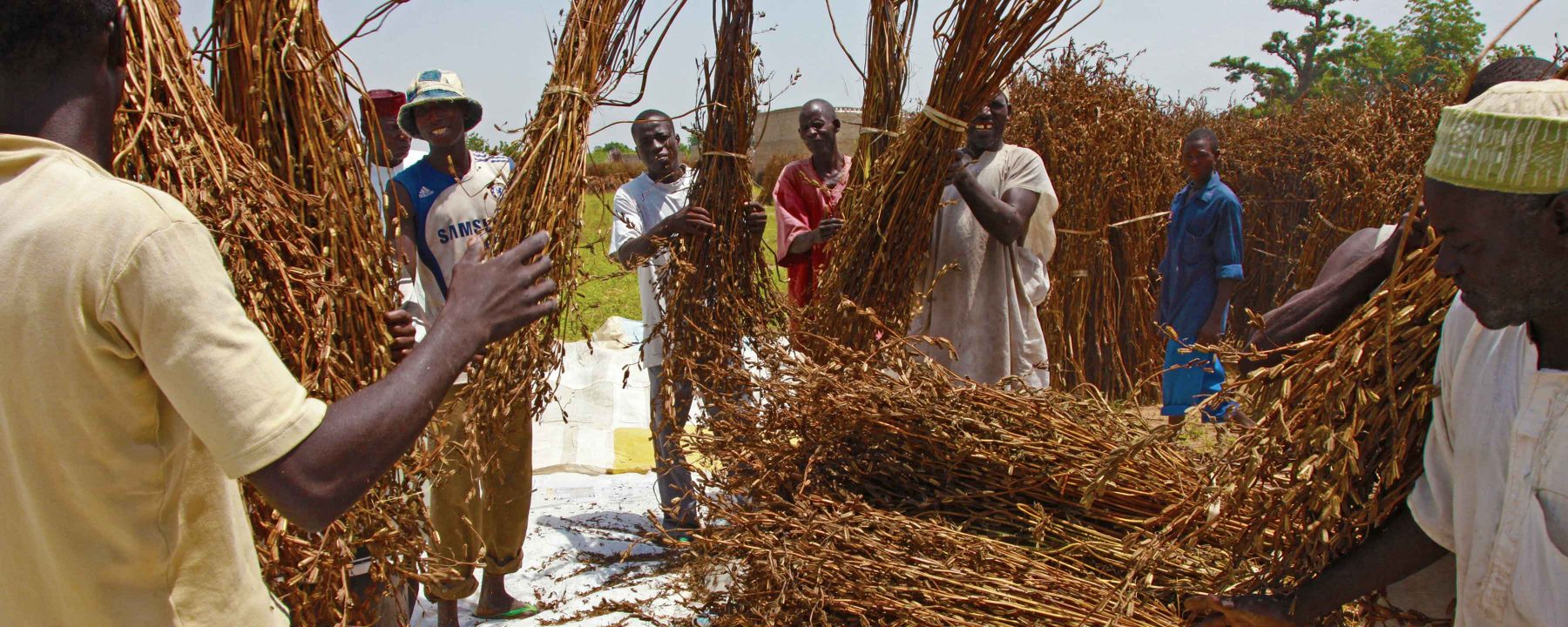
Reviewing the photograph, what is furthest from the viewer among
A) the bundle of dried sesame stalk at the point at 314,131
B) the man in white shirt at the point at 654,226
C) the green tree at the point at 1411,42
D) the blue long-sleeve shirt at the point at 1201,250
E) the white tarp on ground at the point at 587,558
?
the green tree at the point at 1411,42

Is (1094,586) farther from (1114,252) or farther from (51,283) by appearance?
(1114,252)

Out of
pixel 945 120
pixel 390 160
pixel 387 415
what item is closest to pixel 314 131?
pixel 390 160

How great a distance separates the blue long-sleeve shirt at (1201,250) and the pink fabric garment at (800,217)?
90.7 inches

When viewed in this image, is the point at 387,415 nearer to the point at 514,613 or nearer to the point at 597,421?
the point at 514,613

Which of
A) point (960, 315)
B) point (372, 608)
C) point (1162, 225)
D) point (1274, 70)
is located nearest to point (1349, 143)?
point (1162, 225)

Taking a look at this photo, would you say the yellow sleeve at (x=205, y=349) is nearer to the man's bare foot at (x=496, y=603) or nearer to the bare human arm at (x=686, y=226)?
the bare human arm at (x=686, y=226)

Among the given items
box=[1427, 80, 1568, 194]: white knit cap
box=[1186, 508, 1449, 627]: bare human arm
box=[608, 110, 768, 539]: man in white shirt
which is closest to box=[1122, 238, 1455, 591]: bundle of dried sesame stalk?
box=[1186, 508, 1449, 627]: bare human arm

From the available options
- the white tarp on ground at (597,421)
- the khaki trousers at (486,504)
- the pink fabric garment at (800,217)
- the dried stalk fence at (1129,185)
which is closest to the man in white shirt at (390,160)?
the khaki trousers at (486,504)

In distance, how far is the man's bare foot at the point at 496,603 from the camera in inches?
133

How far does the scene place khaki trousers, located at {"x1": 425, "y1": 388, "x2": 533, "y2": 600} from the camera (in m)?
3.10

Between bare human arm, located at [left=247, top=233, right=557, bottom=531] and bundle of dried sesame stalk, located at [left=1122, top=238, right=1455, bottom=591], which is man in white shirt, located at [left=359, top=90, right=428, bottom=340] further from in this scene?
bundle of dried sesame stalk, located at [left=1122, top=238, right=1455, bottom=591]

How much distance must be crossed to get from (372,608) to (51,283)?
53.1 inches

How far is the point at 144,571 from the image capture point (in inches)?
41.8

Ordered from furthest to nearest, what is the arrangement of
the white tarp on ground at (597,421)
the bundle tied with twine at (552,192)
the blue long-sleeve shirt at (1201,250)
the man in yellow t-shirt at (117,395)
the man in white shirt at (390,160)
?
the blue long-sleeve shirt at (1201,250)
the white tarp on ground at (597,421)
the bundle tied with twine at (552,192)
the man in white shirt at (390,160)
the man in yellow t-shirt at (117,395)
